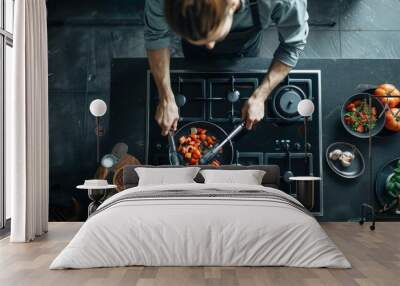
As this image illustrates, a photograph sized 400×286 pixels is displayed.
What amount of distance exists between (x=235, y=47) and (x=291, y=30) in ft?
2.42

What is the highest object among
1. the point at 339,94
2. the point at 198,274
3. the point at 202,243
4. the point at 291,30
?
the point at 291,30

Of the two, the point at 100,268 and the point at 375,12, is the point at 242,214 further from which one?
the point at 375,12

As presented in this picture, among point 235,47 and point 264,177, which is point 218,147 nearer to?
point 264,177

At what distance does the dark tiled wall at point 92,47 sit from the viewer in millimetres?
6879

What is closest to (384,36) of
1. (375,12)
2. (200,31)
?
(375,12)

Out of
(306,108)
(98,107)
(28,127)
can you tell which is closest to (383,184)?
(306,108)

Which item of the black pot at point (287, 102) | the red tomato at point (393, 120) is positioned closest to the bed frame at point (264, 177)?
the black pot at point (287, 102)

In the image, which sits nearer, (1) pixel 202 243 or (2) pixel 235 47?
(1) pixel 202 243

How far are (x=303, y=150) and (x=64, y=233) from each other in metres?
3.01

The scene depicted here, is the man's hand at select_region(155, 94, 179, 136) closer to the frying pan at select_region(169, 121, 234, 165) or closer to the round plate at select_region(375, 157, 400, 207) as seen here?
the frying pan at select_region(169, 121, 234, 165)

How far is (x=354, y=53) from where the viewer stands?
6.89 meters

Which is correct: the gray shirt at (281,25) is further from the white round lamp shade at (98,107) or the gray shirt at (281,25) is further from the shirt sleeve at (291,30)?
the white round lamp shade at (98,107)

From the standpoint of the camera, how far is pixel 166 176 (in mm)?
6195

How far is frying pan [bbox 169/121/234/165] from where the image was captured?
21.8ft
